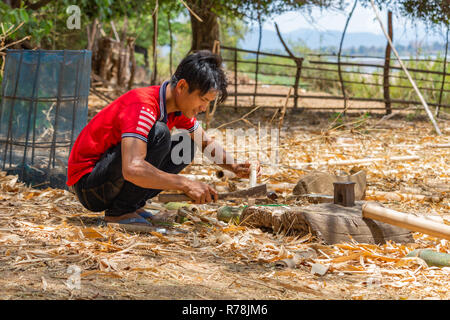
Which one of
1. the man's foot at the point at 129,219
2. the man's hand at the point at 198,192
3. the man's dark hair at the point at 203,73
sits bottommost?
the man's foot at the point at 129,219

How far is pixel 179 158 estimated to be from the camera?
2941 millimetres

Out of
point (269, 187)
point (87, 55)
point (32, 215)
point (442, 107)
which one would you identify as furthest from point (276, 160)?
point (442, 107)

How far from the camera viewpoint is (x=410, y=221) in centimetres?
237

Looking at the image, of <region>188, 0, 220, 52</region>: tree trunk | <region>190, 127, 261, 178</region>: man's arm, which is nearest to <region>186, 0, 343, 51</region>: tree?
<region>188, 0, 220, 52</region>: tree trunk

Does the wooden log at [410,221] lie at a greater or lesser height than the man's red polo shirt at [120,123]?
lesser

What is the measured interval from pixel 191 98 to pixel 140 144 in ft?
1.20

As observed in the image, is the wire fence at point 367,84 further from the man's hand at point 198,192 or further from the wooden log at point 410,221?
the man's hand at point 198,192

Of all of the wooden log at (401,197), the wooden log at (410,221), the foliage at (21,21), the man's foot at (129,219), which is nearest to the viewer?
the wooden log at (410,221)

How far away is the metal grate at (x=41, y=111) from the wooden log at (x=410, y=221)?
236 cm

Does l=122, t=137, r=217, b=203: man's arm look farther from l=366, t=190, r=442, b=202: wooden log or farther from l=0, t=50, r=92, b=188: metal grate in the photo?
l=366, t=190, r=442, b=202: wooden log

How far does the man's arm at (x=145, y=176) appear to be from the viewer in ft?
7.83

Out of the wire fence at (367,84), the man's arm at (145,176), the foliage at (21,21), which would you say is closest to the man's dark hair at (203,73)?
the man's arm at (145,176)

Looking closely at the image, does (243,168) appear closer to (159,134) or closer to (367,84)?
(159,134)
